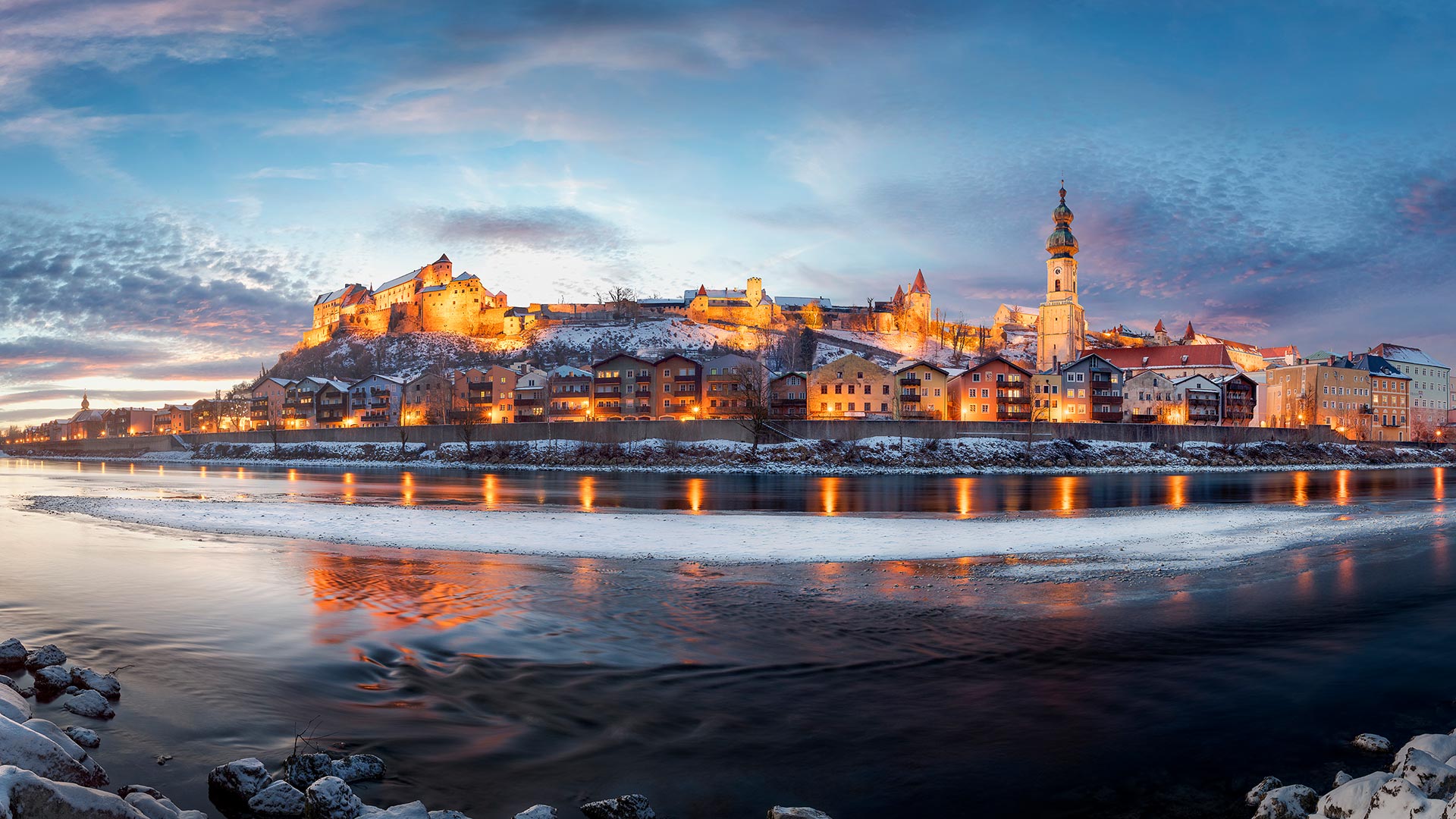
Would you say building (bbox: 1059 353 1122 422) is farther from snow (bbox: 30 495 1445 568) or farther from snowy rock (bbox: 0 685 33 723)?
snowy rock (bbox: 0 685 33 723)

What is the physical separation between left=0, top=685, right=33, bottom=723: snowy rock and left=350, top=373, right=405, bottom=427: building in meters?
120

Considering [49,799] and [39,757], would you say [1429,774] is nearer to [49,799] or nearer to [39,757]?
[49,799]

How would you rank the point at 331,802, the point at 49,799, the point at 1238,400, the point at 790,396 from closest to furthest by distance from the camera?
the point at 49,799, the point at 331,802, the point at 790,396, the point at 1238,400

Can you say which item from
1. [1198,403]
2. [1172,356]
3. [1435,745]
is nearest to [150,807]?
[1435,745]

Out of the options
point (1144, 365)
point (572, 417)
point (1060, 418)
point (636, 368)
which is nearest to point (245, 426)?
point (572, 417)

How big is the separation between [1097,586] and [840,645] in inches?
267

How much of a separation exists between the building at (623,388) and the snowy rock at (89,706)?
305 feet

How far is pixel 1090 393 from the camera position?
9556 cm

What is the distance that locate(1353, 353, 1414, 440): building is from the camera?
119500mm

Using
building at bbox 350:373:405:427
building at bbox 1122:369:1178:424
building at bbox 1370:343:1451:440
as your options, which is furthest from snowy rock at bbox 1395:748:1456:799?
building at bbox 1370:343:1451:440

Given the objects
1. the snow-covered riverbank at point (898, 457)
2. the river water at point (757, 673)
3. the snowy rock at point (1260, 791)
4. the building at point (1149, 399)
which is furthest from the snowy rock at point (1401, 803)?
the building at point (1149, 399)

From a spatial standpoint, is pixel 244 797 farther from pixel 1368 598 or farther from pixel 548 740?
pixel 1368 598

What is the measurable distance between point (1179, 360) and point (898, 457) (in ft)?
246

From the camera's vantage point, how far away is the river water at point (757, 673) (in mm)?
6844
